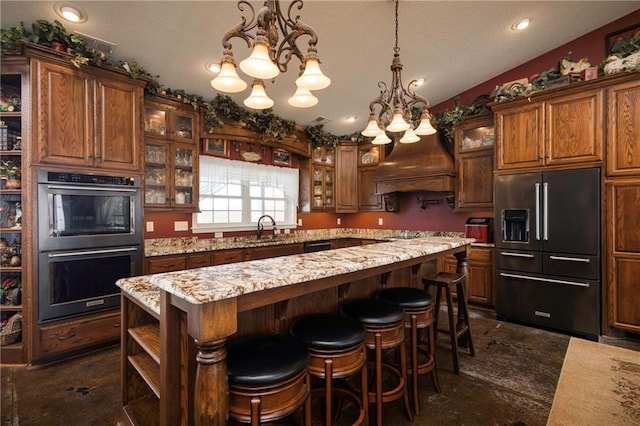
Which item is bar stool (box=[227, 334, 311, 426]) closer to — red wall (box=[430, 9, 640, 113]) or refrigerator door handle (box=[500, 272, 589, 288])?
refrigerator door handle (box=[500, 272, 589, 288])

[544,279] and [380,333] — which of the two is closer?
[380,333]

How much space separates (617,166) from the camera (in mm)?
2963

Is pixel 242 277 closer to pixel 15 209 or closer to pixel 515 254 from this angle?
pixel 15 209

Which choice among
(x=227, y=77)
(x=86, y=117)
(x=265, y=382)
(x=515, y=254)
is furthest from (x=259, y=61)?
(x=515, y=254)

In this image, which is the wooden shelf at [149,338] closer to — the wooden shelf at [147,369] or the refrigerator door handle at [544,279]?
the wooden shelf at [147,369]

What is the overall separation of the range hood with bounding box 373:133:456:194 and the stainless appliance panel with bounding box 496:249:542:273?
118 cm

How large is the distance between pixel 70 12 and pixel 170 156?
1.56 meters

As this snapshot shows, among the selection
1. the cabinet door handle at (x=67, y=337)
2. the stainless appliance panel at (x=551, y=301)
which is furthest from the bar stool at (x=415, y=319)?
the cabinet door handle at (x=67, y=337)

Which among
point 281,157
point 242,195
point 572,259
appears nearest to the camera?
point 572,259

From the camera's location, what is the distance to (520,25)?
3.21 metres

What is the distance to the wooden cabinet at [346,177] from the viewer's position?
5.64 metres

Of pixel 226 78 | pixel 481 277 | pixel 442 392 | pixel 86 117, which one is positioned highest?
pixel 86 117

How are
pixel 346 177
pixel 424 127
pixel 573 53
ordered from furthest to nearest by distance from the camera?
1. pixel 346 177
2. pixel 573 53
3. pixel 424 127

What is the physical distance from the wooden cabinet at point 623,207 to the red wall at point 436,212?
100 centimetres
